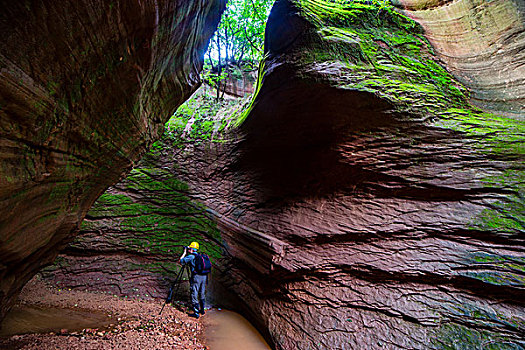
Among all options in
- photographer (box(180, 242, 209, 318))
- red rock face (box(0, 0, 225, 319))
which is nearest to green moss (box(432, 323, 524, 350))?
red rock face (box(0, 0, 225, 319))

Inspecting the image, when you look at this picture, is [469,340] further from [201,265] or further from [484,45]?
[484,45]

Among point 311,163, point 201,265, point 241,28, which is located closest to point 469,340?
point 311,163

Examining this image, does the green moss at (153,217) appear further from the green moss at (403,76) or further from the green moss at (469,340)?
the green moss at (469,340)

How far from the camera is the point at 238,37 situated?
1322 centimetres

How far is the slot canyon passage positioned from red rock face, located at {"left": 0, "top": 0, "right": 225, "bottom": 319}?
0.06ft

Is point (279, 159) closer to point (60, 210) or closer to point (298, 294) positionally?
point (298, 294)

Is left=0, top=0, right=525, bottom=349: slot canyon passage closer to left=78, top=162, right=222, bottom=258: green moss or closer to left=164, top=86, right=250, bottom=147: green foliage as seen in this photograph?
left=78, top=162, right=222, bottom=258: green moss

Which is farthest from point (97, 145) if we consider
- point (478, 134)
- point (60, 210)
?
point (478, 134)

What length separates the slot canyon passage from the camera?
2.36m

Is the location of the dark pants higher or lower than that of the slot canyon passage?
lower

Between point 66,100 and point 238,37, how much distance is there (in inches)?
506

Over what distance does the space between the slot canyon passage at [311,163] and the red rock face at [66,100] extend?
0.02m

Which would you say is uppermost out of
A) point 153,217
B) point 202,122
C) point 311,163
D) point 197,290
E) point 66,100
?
point 202,122

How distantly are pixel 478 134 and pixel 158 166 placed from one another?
9.97 metres
